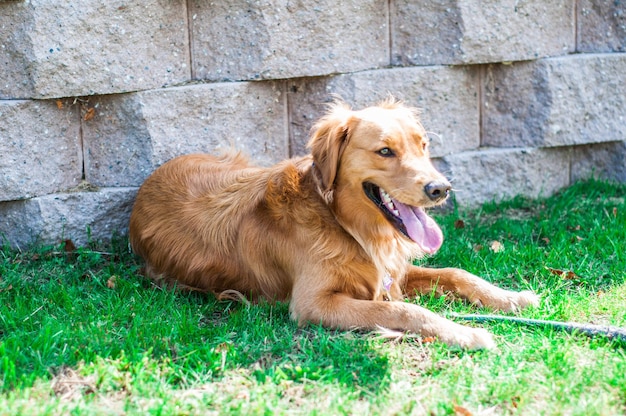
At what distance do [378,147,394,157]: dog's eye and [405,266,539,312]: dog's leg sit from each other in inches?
33.9

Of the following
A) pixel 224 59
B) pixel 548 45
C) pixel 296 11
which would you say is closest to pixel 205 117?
pixel 224 59

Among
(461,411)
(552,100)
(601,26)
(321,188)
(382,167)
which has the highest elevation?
(601,26)

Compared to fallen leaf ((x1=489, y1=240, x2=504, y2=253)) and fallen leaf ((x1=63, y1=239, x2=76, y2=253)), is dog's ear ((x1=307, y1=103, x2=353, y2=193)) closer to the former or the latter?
fallen leaf ((x1=489, y1=240, x2=504, y2=253))

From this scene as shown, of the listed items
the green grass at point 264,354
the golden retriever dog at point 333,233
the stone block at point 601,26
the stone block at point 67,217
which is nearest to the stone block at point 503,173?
the stone block at point 601,26

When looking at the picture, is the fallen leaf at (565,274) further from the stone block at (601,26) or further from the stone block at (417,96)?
the stone block at (601,26)

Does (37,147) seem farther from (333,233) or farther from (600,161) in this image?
(600,161)

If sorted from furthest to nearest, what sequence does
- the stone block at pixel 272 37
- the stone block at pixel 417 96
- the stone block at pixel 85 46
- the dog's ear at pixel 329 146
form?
the stone block at pixel 417 96
the stone block at pixel 272 37
the stone block at pixel 85 46
the dog's ear at pixel 329 146


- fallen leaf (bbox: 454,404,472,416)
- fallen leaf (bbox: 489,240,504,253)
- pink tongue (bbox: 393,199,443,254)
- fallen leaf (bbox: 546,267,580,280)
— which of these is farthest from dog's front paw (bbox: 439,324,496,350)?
fallen leaf (bbox: 489,240,504,253)

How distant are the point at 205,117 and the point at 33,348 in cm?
221

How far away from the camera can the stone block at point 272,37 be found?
5430 mm

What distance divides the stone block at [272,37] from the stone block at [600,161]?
2308 millimetres

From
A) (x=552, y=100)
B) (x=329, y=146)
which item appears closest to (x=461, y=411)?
(x=329, y=146)

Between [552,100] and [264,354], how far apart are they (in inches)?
143

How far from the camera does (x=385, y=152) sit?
4.27 meters
